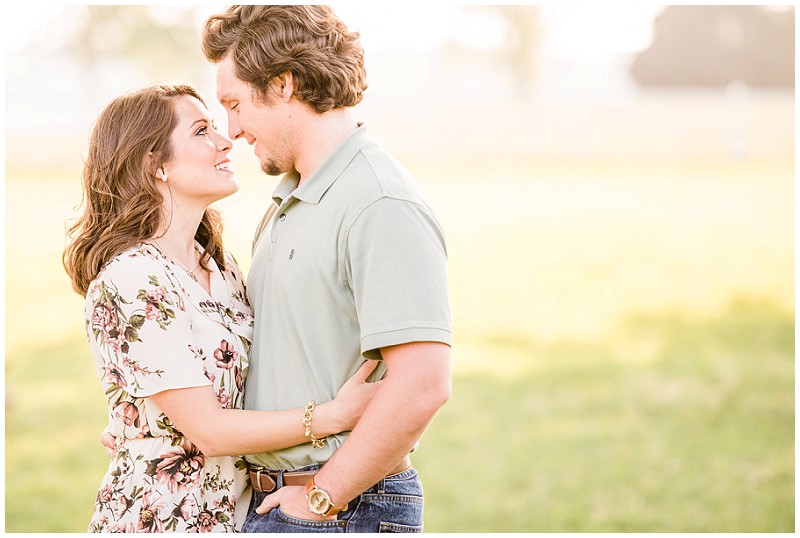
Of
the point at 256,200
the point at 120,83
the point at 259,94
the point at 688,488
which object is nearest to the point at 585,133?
the point at 256,200

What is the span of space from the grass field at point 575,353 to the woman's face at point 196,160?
3.49m

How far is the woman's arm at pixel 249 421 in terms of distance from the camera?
2.00m

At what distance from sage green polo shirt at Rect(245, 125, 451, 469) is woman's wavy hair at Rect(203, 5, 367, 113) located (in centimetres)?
13

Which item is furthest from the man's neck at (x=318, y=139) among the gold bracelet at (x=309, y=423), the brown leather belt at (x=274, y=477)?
the brown leather belt at (x=274, y=477)

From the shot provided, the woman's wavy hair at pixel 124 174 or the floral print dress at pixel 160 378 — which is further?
the woman's wavy hair at pixel 124 174

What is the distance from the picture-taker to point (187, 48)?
11.8 m

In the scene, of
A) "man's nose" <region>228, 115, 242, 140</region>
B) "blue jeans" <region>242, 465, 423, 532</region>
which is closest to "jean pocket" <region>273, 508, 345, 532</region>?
"blue jeans" <region>242, 465, 423, 532</region>

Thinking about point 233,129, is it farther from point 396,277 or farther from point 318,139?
point 396,277

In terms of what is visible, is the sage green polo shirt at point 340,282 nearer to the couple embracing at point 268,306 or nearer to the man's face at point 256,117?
the couple embracing at point 268,306

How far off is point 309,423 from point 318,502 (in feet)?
0.56

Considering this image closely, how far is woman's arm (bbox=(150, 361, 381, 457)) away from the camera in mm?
2002

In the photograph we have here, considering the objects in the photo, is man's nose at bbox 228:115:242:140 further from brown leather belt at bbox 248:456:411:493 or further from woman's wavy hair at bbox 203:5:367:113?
brown leather belt at bbox 248:456:411:493

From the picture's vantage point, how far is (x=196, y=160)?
7.38 feet

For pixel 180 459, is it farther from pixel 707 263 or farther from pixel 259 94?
pixel 707 263
